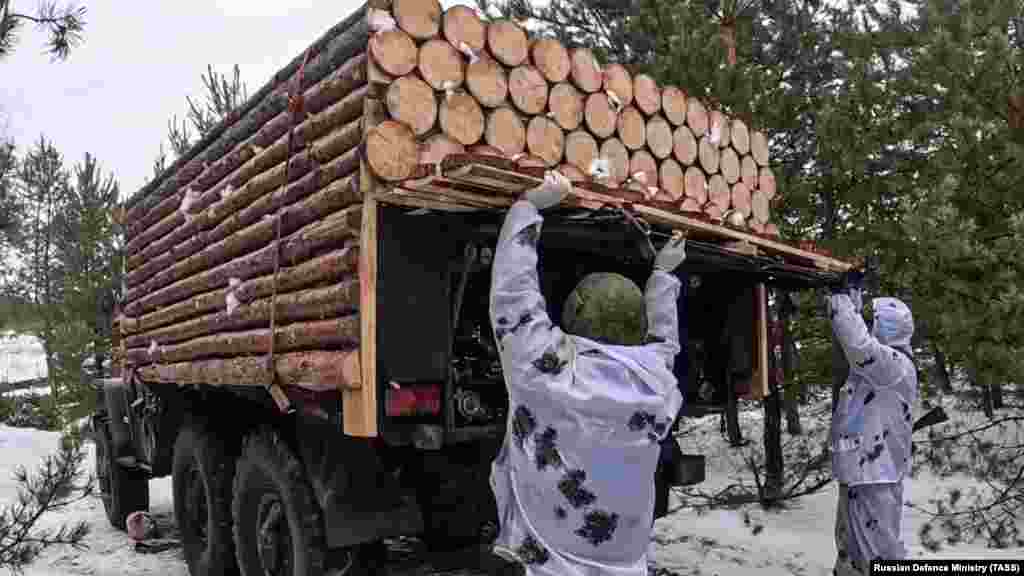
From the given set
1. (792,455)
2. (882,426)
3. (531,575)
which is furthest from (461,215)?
(792,455)

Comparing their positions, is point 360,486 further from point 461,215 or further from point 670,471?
point 670,471

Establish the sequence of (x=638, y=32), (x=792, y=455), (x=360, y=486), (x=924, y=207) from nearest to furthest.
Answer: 1. (x=360, y=486)
2. (x=924, y=207)
3. (x=638, y=32)
4. (x=792, y=455)

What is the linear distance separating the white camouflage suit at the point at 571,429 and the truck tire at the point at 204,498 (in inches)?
122

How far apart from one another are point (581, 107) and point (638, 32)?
5325 mm

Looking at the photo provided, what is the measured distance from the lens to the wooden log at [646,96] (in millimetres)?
4312

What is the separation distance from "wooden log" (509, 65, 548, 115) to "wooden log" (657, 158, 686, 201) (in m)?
0.95

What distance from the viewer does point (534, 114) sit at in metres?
3.67

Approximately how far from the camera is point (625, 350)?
2.47 m

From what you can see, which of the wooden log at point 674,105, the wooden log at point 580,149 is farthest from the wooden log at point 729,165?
the wooden log at point 580,149

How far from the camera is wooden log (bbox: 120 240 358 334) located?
3326 mm

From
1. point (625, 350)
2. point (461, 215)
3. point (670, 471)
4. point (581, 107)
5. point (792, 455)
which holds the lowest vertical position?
point (792, 455)

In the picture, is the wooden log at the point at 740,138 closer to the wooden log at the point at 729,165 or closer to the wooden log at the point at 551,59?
the wooden log at the point at 729,165

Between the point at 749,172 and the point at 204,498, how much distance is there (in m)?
4.26

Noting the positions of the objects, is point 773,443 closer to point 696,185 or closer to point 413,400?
point 696,185
